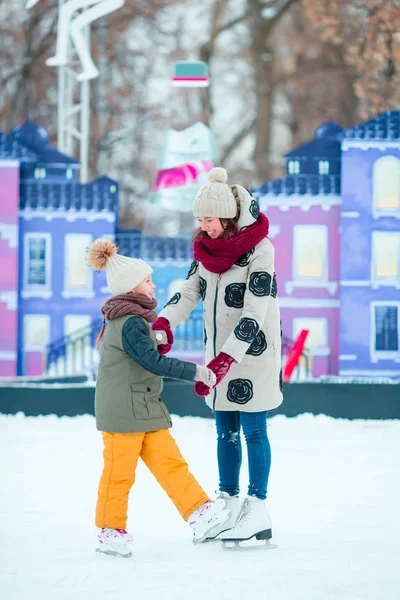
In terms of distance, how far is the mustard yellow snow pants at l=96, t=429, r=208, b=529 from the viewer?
379 centimetres

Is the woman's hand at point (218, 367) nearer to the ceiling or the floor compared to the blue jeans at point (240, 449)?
nearer to the ceiling

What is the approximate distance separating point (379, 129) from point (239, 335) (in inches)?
180

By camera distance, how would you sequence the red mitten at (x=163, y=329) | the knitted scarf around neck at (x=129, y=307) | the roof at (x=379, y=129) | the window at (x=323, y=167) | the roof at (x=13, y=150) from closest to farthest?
the knitted scarf around neck at (x=129, y=307) → the red mitten at (x=163, y=329) → the roof at (x=379, y=129) → the window at (x=323, y=167) → the roof at (x=13, y=150)

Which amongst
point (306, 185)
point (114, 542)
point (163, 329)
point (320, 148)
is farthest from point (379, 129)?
point (114, 542)

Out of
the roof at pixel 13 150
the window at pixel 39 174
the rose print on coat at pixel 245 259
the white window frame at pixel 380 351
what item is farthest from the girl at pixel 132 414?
the window at pixel 39 174

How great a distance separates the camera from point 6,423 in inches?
277

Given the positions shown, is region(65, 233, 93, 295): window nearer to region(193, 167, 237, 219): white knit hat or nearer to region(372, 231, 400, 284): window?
region(372, 231, 400, 284): window

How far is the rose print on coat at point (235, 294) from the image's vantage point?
3.96 meters

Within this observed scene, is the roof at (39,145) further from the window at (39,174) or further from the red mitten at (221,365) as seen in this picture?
the red mitten at (221,365)

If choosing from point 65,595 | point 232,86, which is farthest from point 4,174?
point 232,86

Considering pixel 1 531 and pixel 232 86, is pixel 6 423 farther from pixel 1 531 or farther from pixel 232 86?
pixel 232 86

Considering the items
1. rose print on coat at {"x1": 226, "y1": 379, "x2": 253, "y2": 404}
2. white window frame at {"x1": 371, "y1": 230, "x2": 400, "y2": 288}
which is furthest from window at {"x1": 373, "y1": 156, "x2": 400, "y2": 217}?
rose print on coat at {"x1": 226, "y1": 379, "x2": 253, "y2": 404}

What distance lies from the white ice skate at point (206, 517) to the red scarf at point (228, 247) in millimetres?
872

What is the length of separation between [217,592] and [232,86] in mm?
20788
